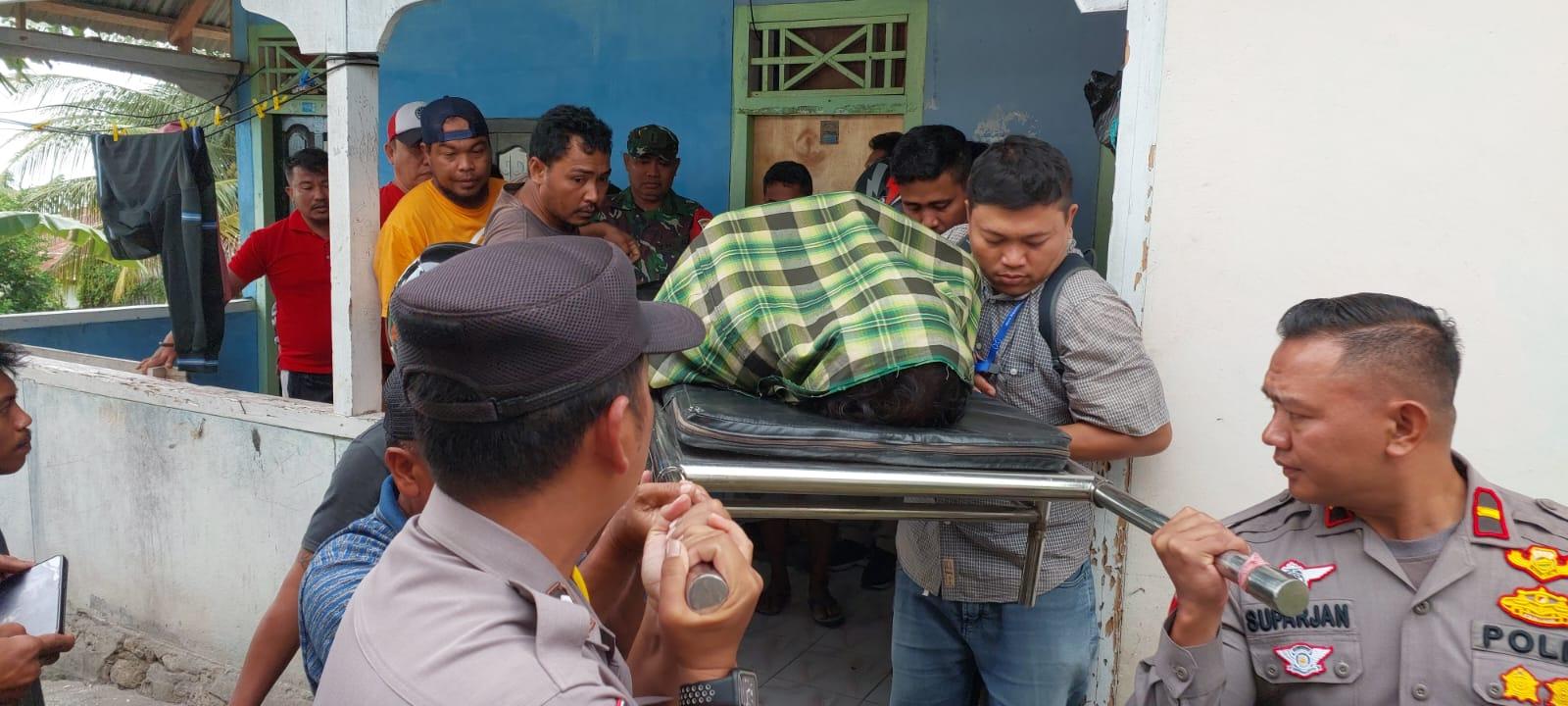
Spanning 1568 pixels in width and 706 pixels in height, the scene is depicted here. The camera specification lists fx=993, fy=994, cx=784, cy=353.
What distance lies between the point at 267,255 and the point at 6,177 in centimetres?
1304

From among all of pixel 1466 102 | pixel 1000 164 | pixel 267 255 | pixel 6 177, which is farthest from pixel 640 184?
pixel 6 177

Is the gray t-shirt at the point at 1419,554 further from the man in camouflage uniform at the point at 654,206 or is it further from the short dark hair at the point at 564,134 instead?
the man in camouflage uniform at the point at 654,206

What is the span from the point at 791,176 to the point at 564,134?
174 cm

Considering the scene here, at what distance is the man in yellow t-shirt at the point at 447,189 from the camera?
3625 millimetres

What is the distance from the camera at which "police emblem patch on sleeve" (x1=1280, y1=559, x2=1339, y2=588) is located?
1596 millimetres

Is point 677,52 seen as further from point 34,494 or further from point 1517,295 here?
point 1517,295

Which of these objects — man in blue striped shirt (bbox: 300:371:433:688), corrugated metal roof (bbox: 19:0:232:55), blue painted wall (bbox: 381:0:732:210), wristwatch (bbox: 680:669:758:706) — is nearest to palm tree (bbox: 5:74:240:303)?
corrugated metal roof (bbox: 19:0:232:55)

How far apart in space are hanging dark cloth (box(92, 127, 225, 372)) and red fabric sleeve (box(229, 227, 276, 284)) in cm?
29

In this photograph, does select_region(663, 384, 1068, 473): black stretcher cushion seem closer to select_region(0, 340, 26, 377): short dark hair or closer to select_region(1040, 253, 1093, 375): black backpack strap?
select_region(1040, 253, 1093, 375): black backpack strap

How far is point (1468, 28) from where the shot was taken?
2.26 m

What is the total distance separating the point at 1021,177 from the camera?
2.11 m

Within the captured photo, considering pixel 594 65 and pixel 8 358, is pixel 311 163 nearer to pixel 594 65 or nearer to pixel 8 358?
pixel 594 65

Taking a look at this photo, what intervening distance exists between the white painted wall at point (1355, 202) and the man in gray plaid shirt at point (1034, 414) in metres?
0.43

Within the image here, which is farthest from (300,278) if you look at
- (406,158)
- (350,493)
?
(350,493)
